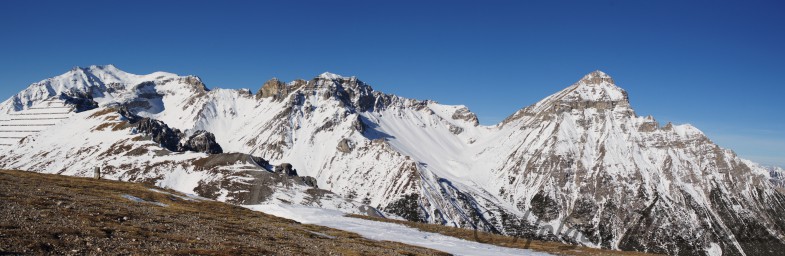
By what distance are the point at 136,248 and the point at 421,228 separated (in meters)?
74.0

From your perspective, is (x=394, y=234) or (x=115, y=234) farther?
(x=394, y=234)

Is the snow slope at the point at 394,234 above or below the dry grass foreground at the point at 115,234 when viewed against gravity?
above

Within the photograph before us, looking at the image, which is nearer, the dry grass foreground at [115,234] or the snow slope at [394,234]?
the dry grass foreground at [115,234]

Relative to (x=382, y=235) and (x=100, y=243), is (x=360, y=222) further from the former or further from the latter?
(x=100, y=243)

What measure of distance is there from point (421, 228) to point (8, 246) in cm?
7997

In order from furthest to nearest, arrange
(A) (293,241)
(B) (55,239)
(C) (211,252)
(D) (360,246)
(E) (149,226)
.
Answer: (D) (360,246), (A) (293,241), (E) (149,226), (C) (211,252), (B) (55,239)

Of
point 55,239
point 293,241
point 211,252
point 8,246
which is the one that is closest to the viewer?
point 8,246

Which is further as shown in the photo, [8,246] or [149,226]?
[149,226]

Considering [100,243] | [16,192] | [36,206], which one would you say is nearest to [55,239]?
[100,243]

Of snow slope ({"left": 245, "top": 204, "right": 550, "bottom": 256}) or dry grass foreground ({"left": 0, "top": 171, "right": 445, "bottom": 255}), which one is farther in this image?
snow slope ({"left": 245, "top": 204, "right": 550, "bottom": 256})

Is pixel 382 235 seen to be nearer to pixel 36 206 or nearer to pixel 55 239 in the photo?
pixel 36 206

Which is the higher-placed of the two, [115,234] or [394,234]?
[394,234]

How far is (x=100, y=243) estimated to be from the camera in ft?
108

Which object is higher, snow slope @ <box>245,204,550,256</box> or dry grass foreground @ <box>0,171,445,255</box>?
snow slope @ <box>245,204,550,256</box>
